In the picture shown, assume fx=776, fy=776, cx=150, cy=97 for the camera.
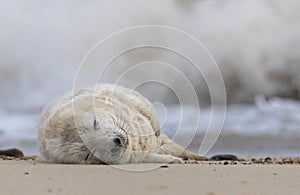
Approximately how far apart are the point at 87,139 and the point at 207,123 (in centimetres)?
436

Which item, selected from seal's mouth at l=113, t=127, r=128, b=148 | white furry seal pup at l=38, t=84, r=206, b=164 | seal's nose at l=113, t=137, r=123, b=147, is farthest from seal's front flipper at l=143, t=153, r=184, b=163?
seal's nose at l=113, t=137, r=123, b=147

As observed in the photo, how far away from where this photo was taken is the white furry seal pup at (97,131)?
779 cm

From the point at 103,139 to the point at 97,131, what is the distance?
124mm

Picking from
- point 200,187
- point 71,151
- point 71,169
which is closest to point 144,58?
point 71,151

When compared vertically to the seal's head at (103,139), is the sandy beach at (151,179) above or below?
below

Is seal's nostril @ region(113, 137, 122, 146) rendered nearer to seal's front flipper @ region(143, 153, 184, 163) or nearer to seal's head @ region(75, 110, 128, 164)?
seal's head @ region(75, 110, 128, 164)

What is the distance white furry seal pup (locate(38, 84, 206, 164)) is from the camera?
7793mm

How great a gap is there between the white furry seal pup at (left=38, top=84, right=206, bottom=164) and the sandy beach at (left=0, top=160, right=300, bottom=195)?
0.33 m

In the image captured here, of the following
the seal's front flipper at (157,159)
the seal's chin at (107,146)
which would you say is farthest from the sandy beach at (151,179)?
the seal's front flipper at (157,159)

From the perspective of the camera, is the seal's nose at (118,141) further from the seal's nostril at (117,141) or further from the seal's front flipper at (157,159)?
the seal's front flipper at (157,159)

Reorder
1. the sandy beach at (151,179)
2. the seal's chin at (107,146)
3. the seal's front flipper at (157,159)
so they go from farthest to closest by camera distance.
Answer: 1. the seal's front flipper at (157,159)
2. the seal's chin at (107,146)
3. the sandy beach at (151,179)

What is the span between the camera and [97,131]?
7.75m

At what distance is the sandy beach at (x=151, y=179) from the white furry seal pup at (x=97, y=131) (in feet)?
1.09

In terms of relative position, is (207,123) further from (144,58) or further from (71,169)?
(71,169)
